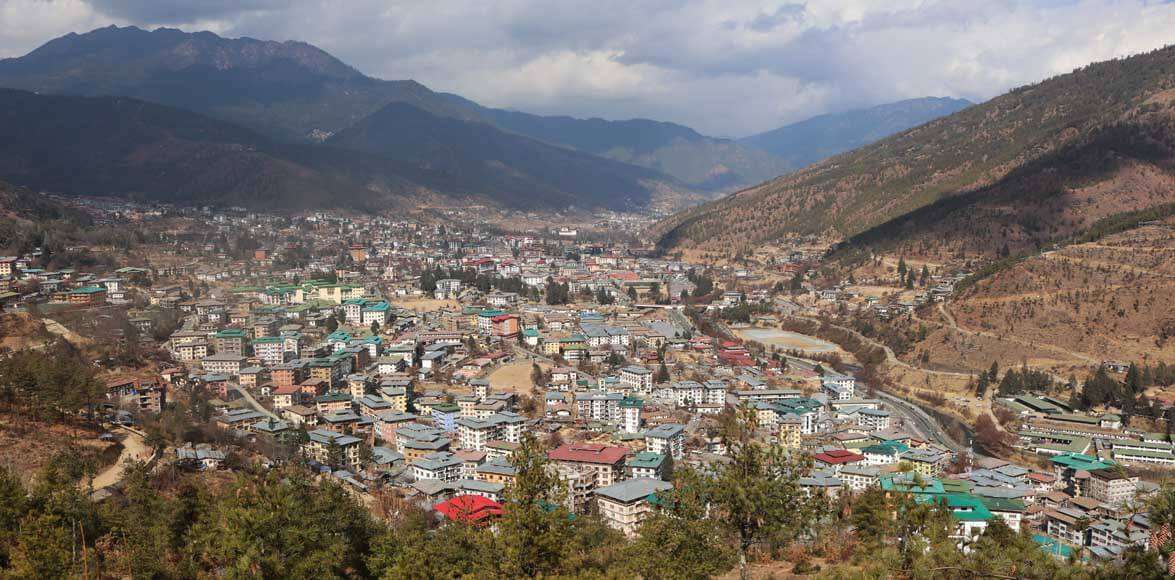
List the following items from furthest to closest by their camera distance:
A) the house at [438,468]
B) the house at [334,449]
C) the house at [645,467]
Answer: the house at [334,449]
the house at [438,468]
the house at [645,467]

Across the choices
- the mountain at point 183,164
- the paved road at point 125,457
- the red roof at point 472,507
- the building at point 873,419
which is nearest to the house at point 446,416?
the red roof at point 472,507

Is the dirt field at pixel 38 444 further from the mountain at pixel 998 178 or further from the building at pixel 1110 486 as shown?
the mountain at pixel 998 178

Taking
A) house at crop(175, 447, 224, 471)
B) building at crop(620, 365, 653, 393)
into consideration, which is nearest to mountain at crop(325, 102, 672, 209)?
building at crop(620, 365, 653, 393)

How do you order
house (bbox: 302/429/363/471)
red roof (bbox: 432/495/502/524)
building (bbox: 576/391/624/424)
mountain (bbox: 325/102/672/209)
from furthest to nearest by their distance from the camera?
mountain (bbox: 325/102/672/209) → building (bbox: 576/391/624/424) → house (bbox: 302/429/363/471) → red roof (bbox: 432/495/502/524)

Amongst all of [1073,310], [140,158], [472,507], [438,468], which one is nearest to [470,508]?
[472,507]

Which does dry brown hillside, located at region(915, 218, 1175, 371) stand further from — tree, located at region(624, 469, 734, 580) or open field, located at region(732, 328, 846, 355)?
tree, located at region(624, 469, 734, 580)

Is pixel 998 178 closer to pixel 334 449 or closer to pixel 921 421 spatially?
pixel 921 421
